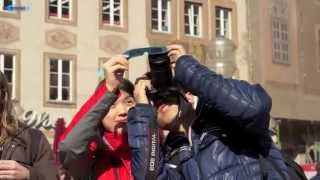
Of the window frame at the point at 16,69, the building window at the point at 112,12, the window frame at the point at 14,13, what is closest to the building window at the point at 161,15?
the building window at the point at 112,12

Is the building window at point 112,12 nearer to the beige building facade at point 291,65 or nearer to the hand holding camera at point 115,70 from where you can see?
the beige building facade at point 291,65

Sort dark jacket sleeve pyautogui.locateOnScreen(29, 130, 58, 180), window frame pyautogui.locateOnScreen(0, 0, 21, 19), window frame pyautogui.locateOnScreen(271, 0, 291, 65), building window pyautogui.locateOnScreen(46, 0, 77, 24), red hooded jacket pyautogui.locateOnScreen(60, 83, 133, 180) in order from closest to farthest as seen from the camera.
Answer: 1. dark jacket sleeve pyautogui.locateOnScreen(29, 130, 58, 180)
2. red hooded jacket pyautogui.locateOnScreen(60, 83, 133, 180)
3. window frame pyautogui.locateOnScreen(0, 0, 21, 19)
4. building window pyautogui.locateOnScreen(46, 0, 77, 24)
5. window frame pyautogui.locateOnScreen(271, 0, 291, 65)

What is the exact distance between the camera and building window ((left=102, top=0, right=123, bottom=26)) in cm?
2597

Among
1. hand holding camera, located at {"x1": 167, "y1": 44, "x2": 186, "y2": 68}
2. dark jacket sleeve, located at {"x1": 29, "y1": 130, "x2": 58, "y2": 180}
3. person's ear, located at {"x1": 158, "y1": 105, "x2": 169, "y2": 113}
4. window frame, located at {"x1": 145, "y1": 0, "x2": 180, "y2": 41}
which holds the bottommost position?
dark jacket sleeve, located at {"x1": 29, "y1": 130, "x2": 58, "y2": 180}

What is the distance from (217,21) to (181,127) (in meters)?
25.9

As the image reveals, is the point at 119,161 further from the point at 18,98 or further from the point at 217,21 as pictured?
the point at 217,21

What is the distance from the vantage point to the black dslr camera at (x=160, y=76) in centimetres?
334

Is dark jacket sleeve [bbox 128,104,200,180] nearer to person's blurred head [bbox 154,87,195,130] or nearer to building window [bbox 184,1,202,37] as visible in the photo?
person's blurred head [bbox 154,87,195,130]

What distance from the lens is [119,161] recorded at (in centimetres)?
373

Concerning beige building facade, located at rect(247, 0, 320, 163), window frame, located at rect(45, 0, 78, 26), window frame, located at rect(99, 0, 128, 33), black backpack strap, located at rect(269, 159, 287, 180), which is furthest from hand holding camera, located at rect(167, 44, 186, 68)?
beige building facade, located at rect(247, 0, 320, 163)

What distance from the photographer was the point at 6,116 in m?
3.61

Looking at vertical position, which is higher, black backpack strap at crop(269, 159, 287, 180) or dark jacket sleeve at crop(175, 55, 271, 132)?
dark jacket sleeve at crop(175, 55, 271, 132)

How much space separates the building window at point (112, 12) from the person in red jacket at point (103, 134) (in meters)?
22.3

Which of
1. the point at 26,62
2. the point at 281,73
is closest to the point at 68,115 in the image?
the point at 26,62
